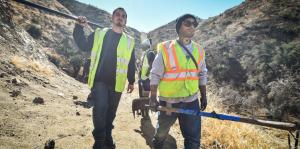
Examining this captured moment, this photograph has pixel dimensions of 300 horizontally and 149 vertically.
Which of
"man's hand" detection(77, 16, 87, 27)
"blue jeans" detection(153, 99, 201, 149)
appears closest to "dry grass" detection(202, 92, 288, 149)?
"blue jeans" detection(153, 99, 201, 149)

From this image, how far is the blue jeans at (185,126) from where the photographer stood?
358 centimetres

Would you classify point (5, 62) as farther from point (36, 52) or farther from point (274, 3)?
point (274, 3)

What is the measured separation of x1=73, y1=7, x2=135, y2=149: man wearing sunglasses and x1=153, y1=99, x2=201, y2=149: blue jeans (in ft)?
2.85

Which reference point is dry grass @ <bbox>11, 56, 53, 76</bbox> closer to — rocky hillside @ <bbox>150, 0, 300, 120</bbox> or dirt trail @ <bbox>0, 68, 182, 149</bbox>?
dirt trail @ <bbox>0, 68, 182, 149</bbox>

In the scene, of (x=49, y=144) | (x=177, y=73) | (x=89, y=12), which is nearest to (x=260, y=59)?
(x=177, y=73)

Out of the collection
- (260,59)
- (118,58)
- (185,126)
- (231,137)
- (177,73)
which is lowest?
(231,137)

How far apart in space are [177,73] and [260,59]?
14.1m

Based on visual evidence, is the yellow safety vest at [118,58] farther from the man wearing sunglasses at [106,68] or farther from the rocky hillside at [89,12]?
the rocky hillside at [89,12]

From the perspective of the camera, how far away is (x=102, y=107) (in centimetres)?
390

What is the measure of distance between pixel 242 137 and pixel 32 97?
5.58m

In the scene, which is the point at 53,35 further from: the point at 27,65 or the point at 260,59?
the point at 260,59

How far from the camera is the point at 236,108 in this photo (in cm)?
1212

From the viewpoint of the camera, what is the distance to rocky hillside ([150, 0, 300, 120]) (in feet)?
39.3

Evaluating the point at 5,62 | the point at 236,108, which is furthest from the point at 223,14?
the point at 5,62
